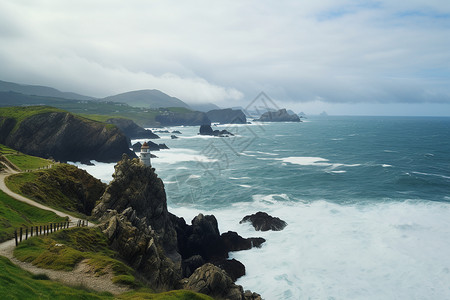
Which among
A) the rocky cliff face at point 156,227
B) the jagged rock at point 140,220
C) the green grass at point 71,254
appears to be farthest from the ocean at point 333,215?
the green grass at point 71,254

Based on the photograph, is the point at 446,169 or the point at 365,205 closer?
the point at 365,205

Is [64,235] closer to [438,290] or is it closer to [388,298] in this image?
[388,298]

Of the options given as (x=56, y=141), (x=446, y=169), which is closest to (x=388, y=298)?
(x=446, y=169)

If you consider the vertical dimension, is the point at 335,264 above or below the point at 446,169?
below

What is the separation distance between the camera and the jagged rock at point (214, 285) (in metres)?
24.4

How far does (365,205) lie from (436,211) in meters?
11.8

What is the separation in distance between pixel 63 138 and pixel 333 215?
88372mm

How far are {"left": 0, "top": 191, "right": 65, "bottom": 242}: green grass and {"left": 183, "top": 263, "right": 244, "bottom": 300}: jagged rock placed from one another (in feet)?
51.1

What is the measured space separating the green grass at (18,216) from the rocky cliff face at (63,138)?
226 ft

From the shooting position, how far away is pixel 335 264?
128ft

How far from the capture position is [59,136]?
332ft

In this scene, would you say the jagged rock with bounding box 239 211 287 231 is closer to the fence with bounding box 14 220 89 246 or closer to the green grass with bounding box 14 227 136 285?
the fence with bounding box 14 220 89 246

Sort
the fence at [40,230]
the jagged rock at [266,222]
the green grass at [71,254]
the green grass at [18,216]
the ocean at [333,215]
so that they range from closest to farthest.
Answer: the green grass at [71,254]
the fence at [40,230]
the green grass at [18,216]
the ocean at [333,215]
the jagged rock at [266,222]

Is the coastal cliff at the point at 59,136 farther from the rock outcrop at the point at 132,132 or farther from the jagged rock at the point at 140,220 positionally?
the rock outcrop at the point at 132,132
